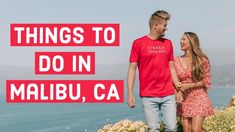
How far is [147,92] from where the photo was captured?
335 inches

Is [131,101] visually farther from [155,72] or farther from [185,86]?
[185,86]

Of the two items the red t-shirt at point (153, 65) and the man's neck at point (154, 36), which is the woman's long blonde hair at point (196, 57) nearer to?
the red t-shirt at point (153, 65)

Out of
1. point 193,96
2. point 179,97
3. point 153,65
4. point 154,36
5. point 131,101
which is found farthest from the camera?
point 193,96

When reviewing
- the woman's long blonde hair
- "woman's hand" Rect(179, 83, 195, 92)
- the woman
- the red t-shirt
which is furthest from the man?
the woman's long blonde hair

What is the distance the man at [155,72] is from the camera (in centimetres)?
846

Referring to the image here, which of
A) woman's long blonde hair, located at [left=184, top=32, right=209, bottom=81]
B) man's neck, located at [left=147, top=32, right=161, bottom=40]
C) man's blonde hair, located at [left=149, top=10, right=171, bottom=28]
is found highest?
man's blonde hair, located at [left=149, top=10, right=171, bottom=28]

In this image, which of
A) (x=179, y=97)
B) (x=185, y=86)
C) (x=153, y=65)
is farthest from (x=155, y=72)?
(x=179, y=97)

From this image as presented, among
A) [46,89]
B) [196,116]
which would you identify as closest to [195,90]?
[196,116]

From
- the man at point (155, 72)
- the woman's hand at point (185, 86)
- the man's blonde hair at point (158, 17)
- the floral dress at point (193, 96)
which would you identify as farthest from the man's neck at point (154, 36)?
the woman's hand at point (185, 86)

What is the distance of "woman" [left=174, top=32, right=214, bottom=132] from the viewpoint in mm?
9031

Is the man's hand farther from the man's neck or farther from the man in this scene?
the man's neck

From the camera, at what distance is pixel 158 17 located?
851 cm

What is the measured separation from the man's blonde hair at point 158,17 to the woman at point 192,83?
0.74 metres

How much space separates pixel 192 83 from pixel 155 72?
101 centimetres
